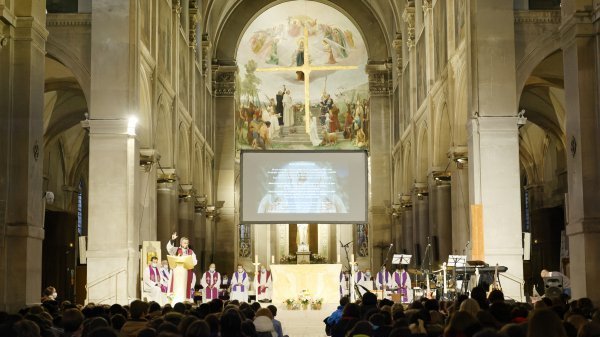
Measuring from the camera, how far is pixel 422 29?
39.0m

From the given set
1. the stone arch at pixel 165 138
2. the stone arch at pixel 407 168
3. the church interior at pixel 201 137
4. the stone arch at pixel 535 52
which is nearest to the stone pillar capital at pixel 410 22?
the church interior at pixel 201 137

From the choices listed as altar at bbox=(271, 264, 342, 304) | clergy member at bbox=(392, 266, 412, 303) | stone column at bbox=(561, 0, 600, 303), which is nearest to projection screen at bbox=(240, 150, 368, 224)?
clergy member at bbox=(392, 266, 412, 303)

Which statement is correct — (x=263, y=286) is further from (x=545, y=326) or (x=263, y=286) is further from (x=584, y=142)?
(x=545, y=326)

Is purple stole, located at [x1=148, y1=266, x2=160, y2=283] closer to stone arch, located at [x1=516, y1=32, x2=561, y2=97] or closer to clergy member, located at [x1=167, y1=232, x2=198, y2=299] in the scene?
clergy member, located at [x1=167, y1=232, x2=198, y2=299]

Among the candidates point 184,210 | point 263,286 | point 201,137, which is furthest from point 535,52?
point 201,137

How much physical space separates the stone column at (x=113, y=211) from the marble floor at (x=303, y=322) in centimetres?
440

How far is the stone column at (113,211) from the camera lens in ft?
85.6

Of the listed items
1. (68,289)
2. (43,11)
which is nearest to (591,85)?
(43,11)

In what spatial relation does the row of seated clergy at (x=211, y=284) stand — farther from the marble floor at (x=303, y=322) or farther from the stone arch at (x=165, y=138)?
the stone arch at (x=165, y=138)

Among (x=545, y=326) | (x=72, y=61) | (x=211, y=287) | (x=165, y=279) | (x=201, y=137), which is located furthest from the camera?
(x=201, y=137)

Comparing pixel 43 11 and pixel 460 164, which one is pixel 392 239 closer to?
pixel 460 164

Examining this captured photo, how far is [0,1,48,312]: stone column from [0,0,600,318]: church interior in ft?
0.12

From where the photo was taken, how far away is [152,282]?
Answer: 85.7 feet

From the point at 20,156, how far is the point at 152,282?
691 centimetres
